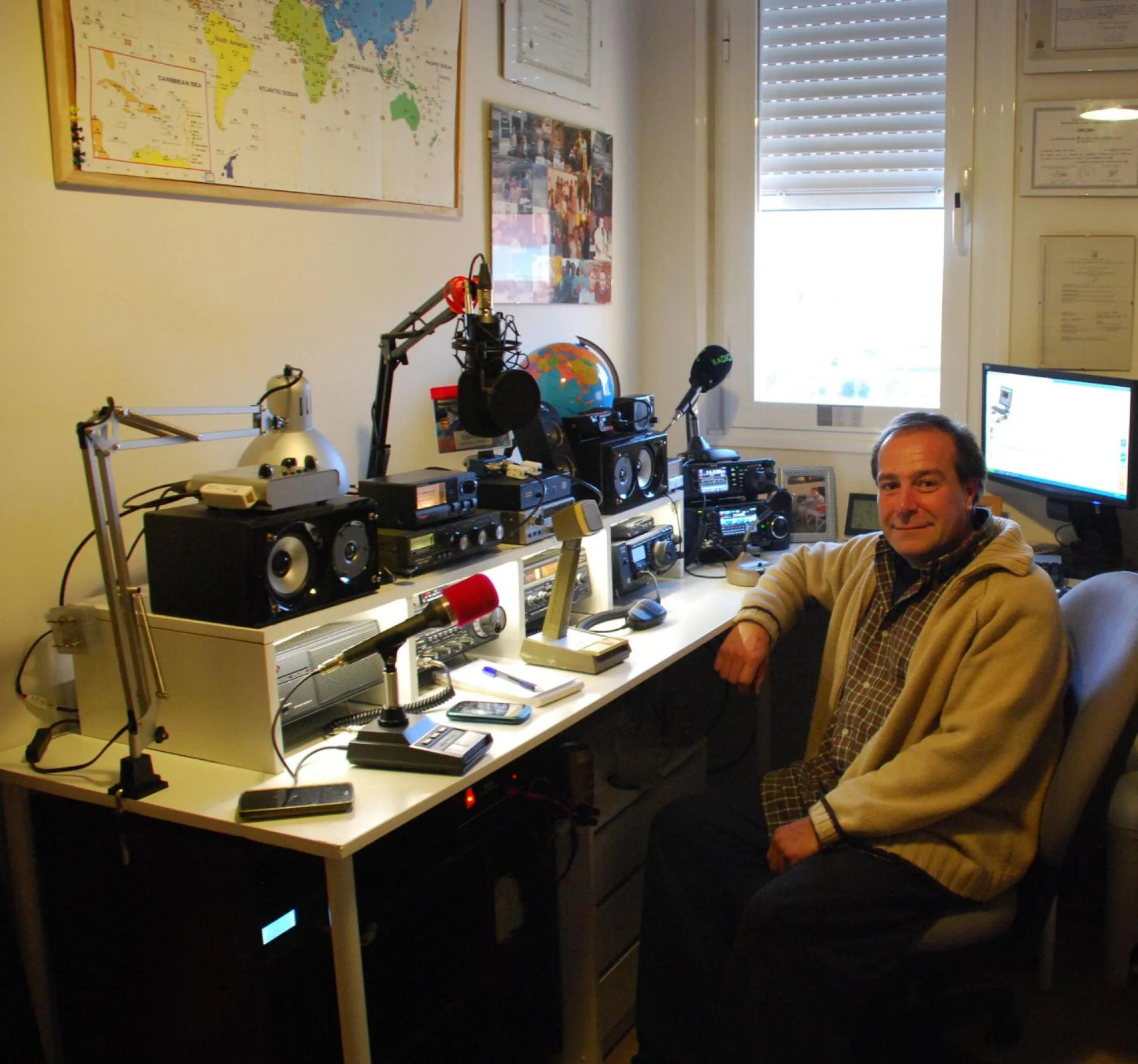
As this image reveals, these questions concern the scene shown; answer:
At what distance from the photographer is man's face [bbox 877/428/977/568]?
2.04m

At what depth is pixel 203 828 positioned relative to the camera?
1.69 meters

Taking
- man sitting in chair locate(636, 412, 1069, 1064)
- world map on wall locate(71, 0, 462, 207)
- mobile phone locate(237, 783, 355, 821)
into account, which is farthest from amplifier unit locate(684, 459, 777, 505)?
mobile phone locate(237, 783, 355, 821)

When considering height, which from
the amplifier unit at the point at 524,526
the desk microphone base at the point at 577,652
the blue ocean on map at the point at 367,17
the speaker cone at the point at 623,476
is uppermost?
the blue ocean on map at the point at 367,17

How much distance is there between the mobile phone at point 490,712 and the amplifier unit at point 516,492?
46 cm

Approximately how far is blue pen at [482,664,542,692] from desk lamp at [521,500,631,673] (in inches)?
3.4

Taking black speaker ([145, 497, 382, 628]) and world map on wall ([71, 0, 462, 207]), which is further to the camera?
world map on wall ([71, 0, 462, 207])

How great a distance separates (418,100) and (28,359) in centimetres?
112

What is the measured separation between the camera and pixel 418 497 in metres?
2.10

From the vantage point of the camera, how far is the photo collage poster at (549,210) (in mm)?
2902

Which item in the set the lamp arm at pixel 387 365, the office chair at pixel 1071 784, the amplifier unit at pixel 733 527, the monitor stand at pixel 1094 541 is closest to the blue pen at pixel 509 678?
the lamp arm at pixel 387 365

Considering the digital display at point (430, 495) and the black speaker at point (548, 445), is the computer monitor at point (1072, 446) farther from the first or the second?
the digital display at point (430, 495)

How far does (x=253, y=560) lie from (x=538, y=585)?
2.92 ft

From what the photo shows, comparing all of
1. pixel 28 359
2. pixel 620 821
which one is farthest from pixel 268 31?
pixel 620 821

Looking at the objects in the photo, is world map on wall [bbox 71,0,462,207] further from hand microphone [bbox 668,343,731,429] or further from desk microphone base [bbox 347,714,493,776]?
desk microphone base [bbox 347,714,493,776]
